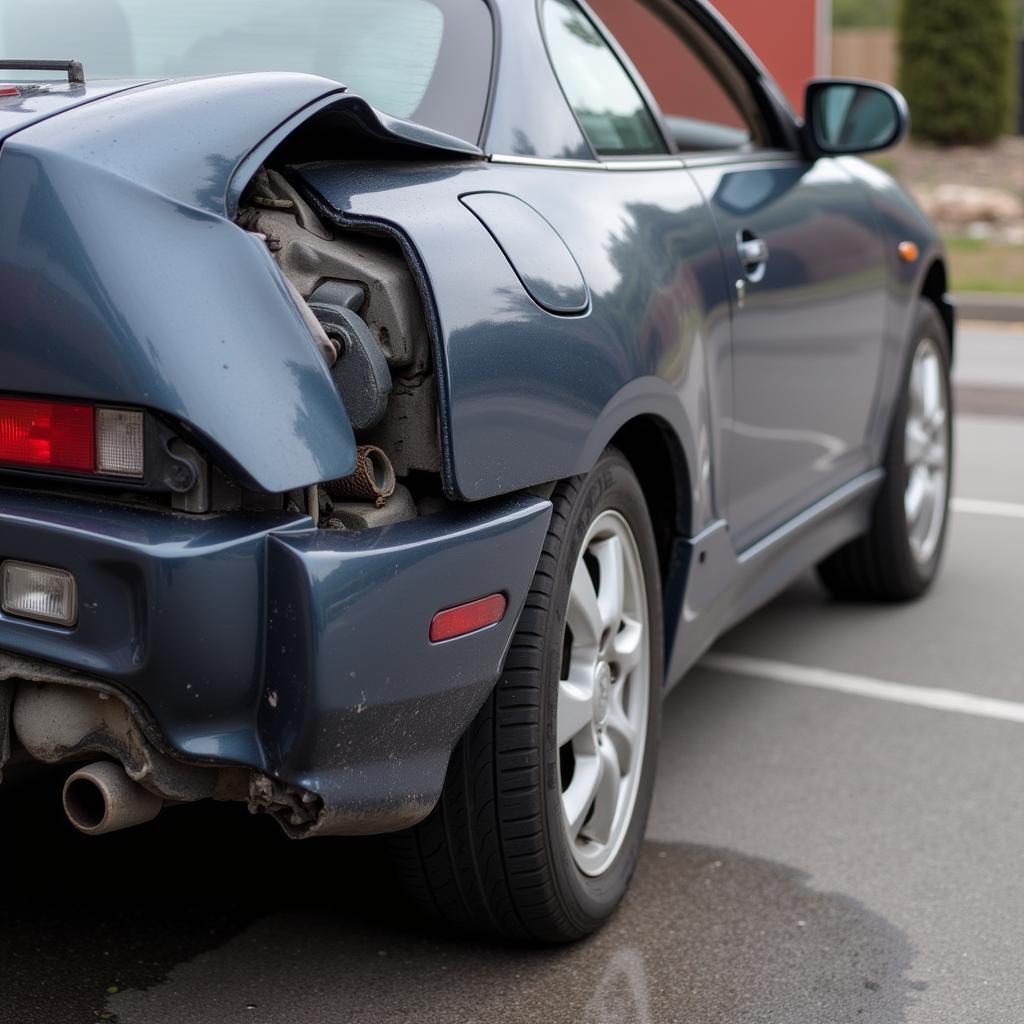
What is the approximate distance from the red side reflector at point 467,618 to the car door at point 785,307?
3.65 ft

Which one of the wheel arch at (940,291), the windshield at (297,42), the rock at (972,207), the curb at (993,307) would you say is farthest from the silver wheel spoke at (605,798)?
the rock at (972,207)

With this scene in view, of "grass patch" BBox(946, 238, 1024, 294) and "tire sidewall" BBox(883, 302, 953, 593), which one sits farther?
"grass patch" BBox(946, 238, 1024, 294)

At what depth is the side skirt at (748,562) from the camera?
3.24 m

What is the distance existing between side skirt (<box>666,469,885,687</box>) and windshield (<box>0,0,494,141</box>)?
965mm

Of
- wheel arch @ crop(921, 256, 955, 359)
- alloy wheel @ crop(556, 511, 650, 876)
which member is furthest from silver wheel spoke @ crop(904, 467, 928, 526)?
alloy wheel @ crop(556, 511, 650, 876)

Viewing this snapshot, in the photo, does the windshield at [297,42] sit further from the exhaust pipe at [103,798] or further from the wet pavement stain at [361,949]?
the wet pavement stain at [361,949]

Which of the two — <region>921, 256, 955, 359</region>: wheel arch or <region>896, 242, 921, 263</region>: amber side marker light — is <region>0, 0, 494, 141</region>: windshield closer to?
<region>896, 242, 921, 263</region>: amber side marker light

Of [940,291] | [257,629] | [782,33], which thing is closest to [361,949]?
[257,629]

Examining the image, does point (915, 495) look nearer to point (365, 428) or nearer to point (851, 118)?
point (851, 118)

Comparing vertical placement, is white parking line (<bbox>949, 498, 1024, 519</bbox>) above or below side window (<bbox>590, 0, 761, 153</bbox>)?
below

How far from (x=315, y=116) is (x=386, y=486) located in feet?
1.71

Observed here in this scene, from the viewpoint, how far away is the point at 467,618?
2.30 m

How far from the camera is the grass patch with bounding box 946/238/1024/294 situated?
13938 millimetres

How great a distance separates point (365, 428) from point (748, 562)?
1495 mm
